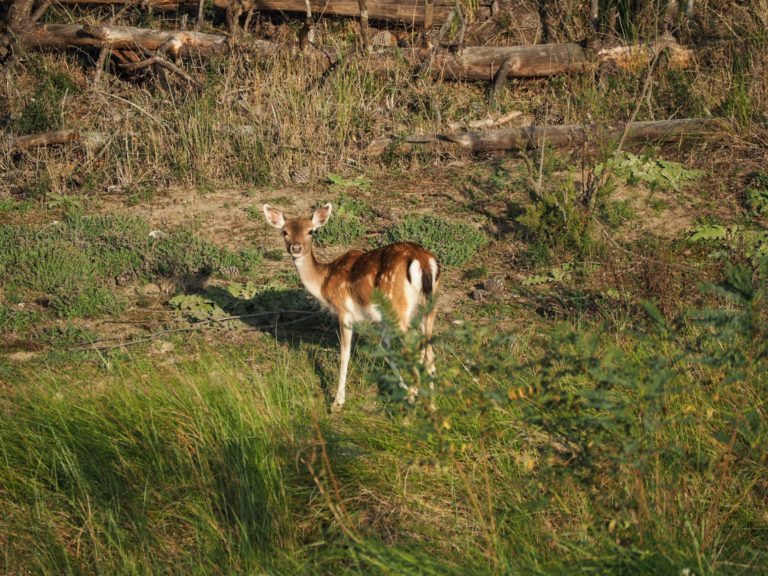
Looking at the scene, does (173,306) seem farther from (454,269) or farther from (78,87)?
(78,87)

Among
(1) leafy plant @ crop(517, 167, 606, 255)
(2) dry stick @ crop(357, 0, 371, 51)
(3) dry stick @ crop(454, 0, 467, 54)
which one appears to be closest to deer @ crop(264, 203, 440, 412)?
(1) leafy plant @ crop(517, 167, 606, 255)

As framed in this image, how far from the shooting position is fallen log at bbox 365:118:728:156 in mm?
10836

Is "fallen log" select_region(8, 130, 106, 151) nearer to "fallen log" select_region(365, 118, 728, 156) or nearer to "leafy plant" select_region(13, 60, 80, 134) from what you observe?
"leafy plant" select_region(13, 60, 80, 134)

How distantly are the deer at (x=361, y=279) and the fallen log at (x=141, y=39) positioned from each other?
5.71 m

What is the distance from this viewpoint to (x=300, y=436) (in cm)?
527

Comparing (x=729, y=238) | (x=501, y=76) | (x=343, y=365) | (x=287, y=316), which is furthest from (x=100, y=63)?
(x=729, y=238)

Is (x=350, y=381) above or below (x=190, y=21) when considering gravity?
below

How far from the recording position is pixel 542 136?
11.1m

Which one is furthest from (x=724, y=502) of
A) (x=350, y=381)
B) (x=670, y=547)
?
(x=350, y=381)

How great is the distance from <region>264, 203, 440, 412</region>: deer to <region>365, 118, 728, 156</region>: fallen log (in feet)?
12.3

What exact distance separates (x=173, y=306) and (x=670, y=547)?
18.5 ft

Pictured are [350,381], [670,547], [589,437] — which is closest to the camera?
[670,547]

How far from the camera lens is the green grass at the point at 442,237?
9.39m

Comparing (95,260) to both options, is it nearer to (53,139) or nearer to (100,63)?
(53,139)
